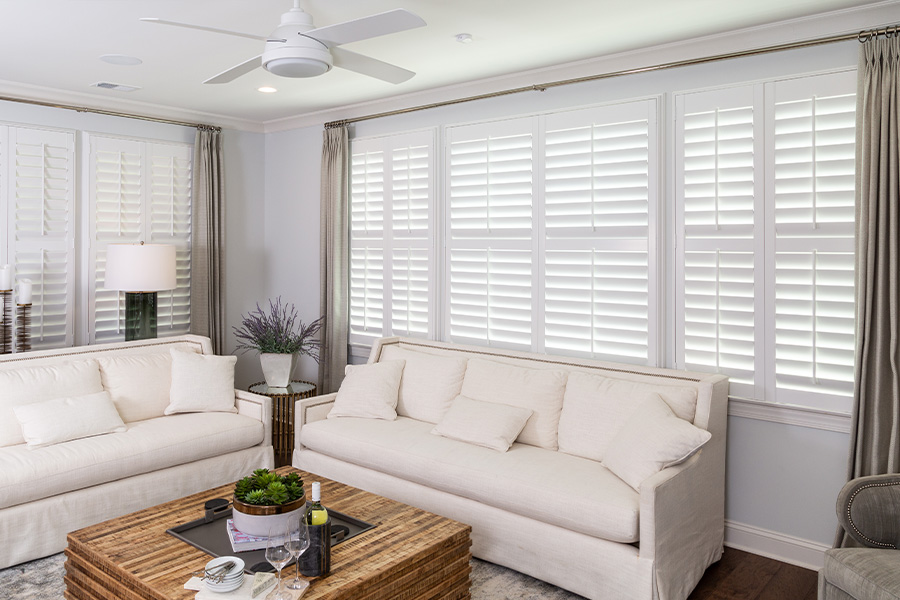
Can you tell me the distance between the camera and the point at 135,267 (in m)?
4.50

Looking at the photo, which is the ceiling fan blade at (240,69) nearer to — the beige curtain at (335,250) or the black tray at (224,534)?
the black tray at (224,534)

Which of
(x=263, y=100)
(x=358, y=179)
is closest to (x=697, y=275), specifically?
(x=358, y=179)

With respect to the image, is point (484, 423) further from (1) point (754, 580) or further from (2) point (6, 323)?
(2) point (6, 323)

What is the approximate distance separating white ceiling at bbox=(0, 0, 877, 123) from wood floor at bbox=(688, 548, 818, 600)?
105 inches

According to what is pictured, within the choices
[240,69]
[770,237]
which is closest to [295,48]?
[240,69]

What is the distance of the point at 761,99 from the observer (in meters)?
3.30

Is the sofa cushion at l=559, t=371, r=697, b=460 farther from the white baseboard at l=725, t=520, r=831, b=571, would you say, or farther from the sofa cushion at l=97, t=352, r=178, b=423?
the sofa cushion at l=97, t=352, r=178, b=423

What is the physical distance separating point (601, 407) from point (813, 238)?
1331 millimetres

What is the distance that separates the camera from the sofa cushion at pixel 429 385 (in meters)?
4.09

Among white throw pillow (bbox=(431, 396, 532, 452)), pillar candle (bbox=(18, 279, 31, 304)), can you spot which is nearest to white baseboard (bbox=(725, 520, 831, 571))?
white throw pillow (bbox=(431, 396, 532, 452))

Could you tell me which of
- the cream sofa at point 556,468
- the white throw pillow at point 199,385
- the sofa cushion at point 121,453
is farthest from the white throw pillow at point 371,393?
the white throw pillow at point 199,385

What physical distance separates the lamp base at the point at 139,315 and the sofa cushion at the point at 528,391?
2476 millimetres

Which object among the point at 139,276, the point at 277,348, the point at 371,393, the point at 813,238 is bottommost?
the point at 371,393

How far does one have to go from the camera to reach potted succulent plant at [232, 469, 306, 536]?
97.8 inches
